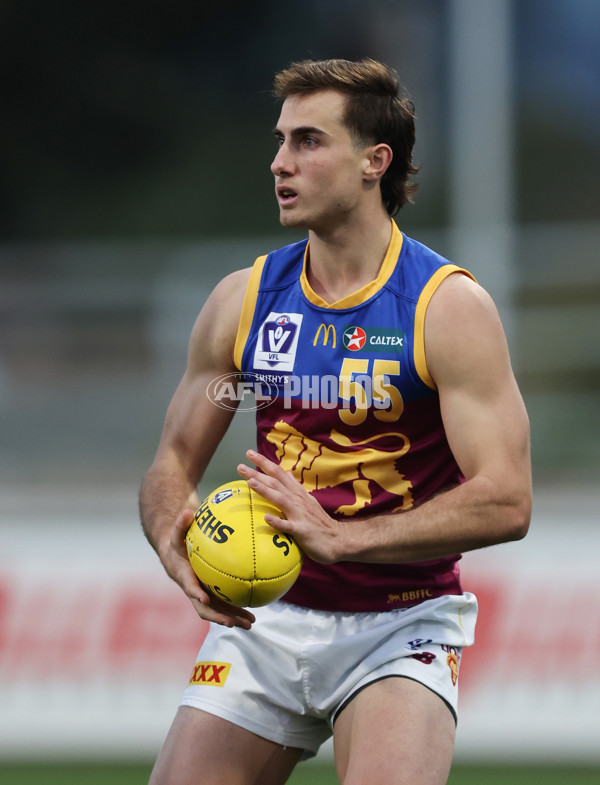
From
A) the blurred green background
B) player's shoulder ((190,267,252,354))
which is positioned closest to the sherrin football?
player's shoulder ((190,267,252,354))

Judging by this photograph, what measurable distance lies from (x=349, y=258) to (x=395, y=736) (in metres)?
1.51

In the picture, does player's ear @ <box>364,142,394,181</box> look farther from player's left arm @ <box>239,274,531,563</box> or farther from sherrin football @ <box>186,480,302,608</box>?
sherrin football @ <box>186,480,302,608</box>

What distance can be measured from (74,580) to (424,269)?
3.85 metres

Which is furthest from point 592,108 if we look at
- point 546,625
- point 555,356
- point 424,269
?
point 424,269

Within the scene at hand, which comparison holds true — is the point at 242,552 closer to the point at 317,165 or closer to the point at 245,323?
the point at 245,323

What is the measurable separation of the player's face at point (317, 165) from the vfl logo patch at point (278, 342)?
0.31m

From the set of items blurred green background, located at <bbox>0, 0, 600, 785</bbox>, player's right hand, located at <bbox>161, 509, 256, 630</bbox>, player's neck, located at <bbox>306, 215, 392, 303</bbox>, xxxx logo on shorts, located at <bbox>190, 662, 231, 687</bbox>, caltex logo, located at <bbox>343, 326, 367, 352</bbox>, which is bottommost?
xxxx logo on shorts, located at <bbox>190, 662, 231, 687</bbox>

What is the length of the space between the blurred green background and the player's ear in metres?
3.77

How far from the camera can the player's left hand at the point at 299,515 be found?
3557 millimetres

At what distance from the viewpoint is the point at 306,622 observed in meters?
3.99

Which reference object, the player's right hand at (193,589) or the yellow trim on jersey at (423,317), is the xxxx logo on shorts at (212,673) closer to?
the player's right hand at (193,589)

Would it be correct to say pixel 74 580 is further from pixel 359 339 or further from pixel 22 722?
pixel 359 339

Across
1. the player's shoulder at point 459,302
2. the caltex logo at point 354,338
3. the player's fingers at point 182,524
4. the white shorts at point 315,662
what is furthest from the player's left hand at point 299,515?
the player's shoulder at point 459,302

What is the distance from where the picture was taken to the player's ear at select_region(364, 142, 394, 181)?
4.23 meters
